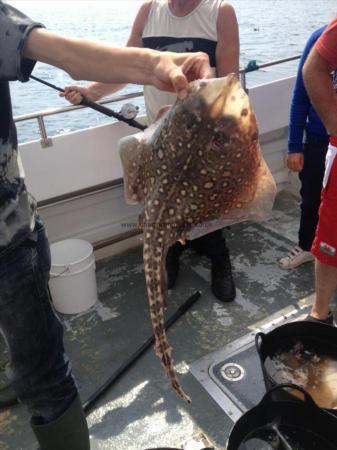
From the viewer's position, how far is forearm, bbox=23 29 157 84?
1274mm

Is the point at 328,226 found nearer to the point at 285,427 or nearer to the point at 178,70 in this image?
the point at 285,427

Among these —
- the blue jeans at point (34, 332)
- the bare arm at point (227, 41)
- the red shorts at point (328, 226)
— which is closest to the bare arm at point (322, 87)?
the red shorts at point (328, 226)

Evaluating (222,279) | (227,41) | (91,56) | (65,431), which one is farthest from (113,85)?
(65,431)

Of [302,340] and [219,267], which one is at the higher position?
[302,340]

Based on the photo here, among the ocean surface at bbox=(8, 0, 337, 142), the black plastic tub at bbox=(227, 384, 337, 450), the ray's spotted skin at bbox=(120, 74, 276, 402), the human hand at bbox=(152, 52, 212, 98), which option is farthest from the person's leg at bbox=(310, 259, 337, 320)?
the ocean surface at bbox=(8, 0, 337, 142)

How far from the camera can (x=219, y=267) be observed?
3367 millimetres

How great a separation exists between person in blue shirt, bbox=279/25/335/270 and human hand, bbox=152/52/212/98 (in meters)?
2.00

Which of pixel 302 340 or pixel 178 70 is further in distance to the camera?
pixel 302 340

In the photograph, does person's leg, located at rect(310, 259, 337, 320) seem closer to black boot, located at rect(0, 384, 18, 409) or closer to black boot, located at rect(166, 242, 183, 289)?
black boot, located at rect(166, 242, 183, 289)

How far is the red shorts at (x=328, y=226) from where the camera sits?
2377mm

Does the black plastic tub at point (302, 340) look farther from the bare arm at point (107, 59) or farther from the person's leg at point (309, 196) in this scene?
the bare arm at point (107, 59)

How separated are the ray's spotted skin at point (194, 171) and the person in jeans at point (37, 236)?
11 centimetres

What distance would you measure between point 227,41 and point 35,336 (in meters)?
2.19

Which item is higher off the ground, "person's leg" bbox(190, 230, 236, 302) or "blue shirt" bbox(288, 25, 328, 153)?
"blue shirt" bbox(288, 25, 328, 153)
